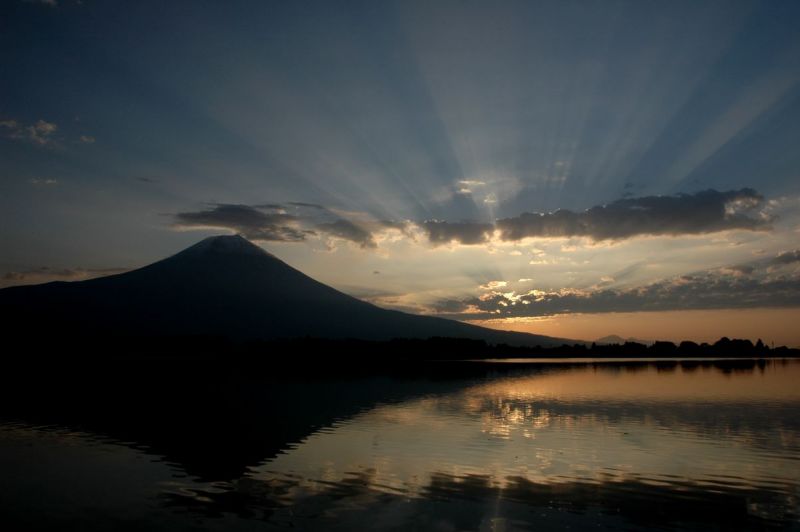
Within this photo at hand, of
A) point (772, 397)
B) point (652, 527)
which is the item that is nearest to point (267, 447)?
point (652, 527)

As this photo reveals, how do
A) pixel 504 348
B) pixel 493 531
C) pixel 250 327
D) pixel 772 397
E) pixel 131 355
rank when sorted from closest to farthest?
pixel 493 531 < pixel 772 397 < pixel 131 355 < pixel 504 348 < pixel 250 327

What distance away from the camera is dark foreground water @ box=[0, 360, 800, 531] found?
14.2m

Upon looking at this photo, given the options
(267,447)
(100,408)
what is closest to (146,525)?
(267,447)

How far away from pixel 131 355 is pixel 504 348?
106 metres

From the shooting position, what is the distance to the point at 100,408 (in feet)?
116

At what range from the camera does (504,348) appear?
592 ft

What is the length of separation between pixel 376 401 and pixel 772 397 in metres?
29.6

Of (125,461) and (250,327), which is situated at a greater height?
(250,327)

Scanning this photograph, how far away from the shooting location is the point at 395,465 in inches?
783

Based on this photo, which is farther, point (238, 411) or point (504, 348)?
point (504, 348)

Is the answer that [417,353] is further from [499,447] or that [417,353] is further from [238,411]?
[499,447]

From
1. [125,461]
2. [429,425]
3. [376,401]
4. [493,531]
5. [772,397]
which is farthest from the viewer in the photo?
[772,397]

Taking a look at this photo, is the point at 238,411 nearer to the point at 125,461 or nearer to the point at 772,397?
the point at 125,461

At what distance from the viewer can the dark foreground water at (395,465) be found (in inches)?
561
